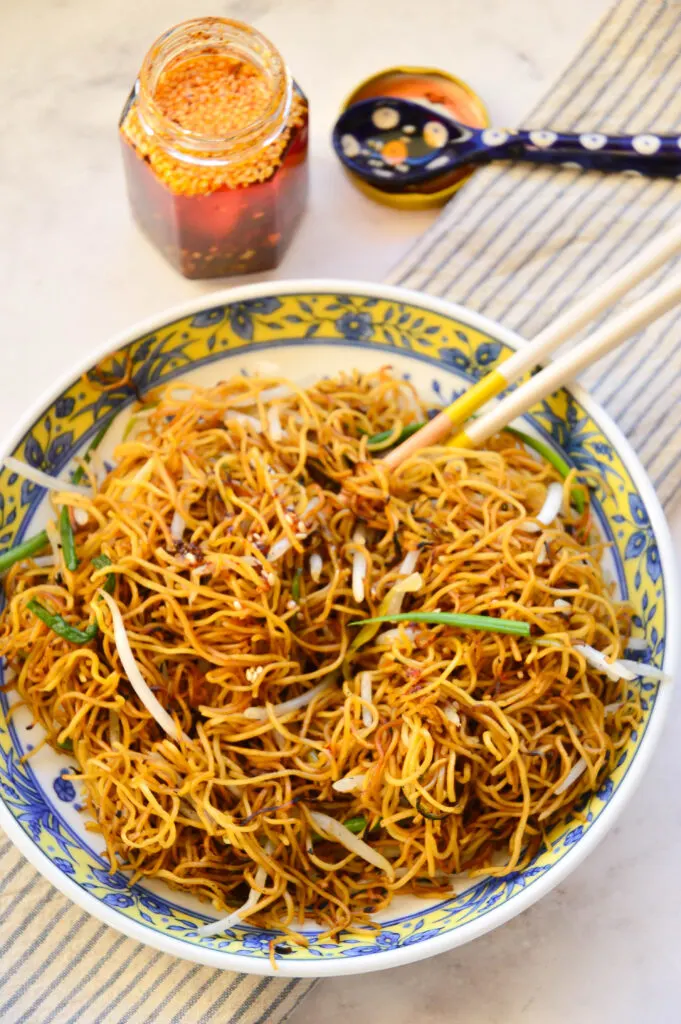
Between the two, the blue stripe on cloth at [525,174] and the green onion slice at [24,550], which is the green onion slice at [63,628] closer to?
the green onion slice at [24,550]

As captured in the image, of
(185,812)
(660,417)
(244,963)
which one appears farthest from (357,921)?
(660,417)

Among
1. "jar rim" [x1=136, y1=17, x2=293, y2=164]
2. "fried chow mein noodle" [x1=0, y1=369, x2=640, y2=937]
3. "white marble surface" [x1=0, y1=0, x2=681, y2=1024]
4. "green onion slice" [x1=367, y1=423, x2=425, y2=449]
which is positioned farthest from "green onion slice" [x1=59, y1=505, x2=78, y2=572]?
"jar rim" [x1=136, y1=17, x2=293, y2=164]

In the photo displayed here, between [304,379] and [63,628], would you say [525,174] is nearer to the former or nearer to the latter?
[304,379]

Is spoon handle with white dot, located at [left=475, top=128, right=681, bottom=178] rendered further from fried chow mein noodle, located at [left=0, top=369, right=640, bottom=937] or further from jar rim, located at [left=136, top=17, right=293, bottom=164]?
fried chow mein noodle, located at [left=0, top=369, right=640, bottom=937]

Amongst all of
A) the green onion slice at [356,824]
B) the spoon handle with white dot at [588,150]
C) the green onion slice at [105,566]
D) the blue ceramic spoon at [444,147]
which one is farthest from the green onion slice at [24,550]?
the spoon handle with white dot at [588,150]

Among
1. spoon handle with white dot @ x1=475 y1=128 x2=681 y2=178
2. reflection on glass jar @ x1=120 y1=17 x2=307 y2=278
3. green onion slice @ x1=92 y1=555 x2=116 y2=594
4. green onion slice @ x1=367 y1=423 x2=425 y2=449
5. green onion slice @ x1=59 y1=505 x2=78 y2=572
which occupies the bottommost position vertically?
green onion slice @ x1=367 y1=423 x2=425 y2=449

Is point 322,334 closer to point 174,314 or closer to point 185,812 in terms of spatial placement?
point 174,314
